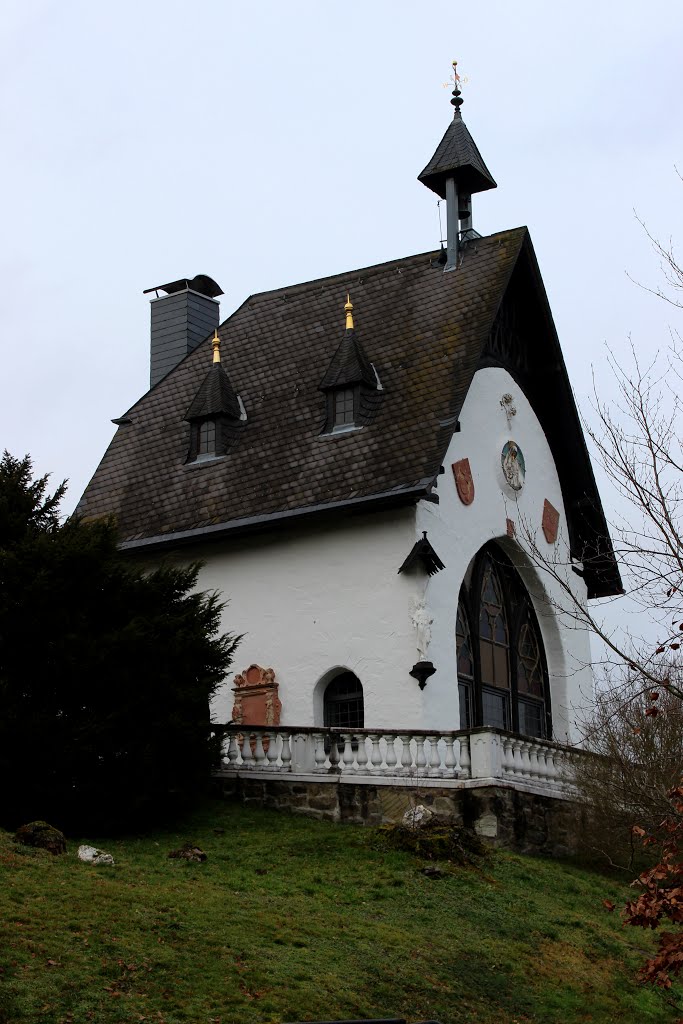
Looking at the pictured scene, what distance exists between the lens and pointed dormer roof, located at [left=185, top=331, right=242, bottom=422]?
29.7 meters

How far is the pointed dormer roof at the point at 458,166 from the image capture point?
31.7 metres

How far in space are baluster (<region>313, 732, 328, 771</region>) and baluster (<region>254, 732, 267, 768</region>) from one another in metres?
0.81

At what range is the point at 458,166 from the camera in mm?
31516

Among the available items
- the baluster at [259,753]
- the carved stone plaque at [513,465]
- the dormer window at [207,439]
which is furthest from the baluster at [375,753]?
the dormer window at [207,439]

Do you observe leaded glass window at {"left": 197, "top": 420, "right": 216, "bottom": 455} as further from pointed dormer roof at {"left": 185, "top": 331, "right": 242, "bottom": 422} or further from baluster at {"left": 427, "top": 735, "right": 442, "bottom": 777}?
baluster at {"left": 427, "top": 735, "right": 442, "bottom": 777}

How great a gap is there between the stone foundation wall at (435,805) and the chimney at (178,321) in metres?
14.7

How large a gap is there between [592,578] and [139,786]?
53.7 ft

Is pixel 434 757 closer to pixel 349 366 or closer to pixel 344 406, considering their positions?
pixel 344 406

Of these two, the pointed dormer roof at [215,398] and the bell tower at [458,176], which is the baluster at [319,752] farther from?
the bell tower at [458,176]

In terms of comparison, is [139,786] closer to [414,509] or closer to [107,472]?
[414,509]

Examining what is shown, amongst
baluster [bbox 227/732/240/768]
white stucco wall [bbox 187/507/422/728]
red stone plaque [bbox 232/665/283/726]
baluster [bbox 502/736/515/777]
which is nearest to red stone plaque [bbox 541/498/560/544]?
white stucco wall [bbox 187/507/422/728]

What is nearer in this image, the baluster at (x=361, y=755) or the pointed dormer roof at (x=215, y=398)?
the baluster at (x=361, y=755)

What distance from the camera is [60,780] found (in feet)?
64.3

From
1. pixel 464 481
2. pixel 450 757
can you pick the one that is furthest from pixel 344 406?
pixel 450 757
